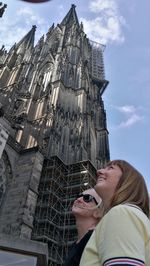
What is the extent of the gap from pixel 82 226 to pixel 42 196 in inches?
611

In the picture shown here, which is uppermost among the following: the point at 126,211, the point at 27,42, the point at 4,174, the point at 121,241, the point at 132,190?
the point at 27,42

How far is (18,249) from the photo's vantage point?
3.71 meters

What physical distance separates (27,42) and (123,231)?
149 ft

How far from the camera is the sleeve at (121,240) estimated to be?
Result: 962mm

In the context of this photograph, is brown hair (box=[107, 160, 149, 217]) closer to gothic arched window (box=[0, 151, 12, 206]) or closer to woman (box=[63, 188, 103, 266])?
woman (box=[63, 188, 103, 266])

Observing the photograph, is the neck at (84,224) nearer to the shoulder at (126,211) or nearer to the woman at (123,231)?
the woman at (123,231)

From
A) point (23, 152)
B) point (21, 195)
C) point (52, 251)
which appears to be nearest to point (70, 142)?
point (23, 152)

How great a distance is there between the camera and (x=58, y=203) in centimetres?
1780

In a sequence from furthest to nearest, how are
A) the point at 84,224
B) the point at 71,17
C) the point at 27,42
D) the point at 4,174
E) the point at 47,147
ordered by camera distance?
1. the point at 71,17
2. the point at 27,42
3. the point at 47,147
4. the point at 4,174
5. the point at 84,224

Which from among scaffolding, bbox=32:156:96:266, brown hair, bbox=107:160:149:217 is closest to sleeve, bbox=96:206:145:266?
brown hair, bbox=107:160:149:217

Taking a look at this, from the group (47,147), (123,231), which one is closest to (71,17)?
(47,147)

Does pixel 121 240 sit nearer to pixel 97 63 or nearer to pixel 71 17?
pixel 97 63

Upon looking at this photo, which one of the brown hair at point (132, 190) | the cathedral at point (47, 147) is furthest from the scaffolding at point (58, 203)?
the brown hair at point (132, 190)

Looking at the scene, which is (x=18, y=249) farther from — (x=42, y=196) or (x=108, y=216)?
(x=42, y=196)
